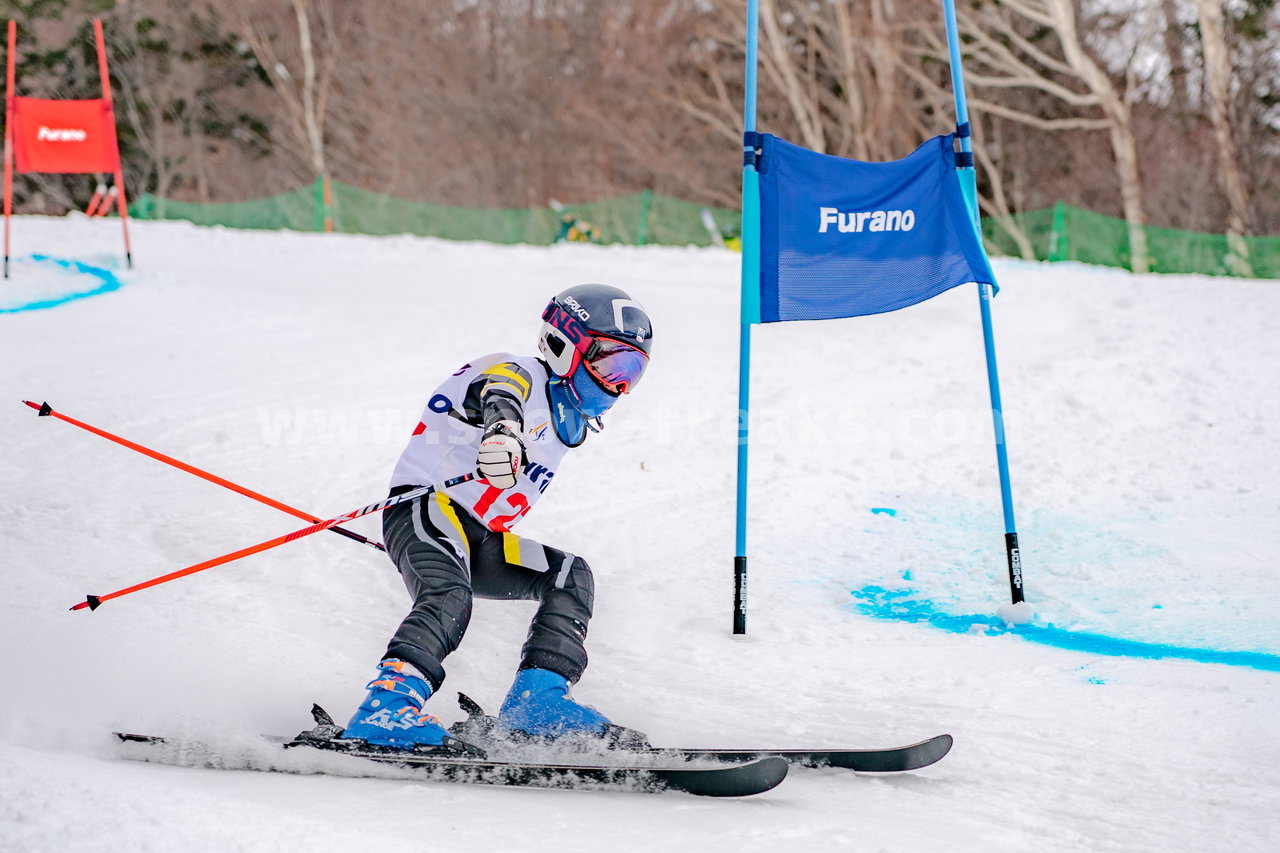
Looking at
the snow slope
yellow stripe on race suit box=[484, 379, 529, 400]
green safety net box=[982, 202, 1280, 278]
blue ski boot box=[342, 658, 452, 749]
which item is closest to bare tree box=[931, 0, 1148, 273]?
green safety net box=[982, 202, 1280, 278]

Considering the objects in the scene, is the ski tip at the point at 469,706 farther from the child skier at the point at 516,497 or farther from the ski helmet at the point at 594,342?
the ski helmet at the point at 594,342

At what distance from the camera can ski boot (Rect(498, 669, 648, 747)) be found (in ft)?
10.2

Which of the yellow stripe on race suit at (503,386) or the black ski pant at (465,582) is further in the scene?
the yellow stripe on race suit at (503,386)

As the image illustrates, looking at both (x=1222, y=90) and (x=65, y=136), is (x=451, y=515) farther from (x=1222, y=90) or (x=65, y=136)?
(x=1222, y=90)

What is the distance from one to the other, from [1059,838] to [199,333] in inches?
337

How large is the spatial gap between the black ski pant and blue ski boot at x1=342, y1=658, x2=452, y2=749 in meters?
0.05

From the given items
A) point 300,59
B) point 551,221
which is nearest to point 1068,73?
point 551,221

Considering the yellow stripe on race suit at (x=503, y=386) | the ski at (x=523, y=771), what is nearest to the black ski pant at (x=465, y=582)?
the ski at (x=523, y=771)

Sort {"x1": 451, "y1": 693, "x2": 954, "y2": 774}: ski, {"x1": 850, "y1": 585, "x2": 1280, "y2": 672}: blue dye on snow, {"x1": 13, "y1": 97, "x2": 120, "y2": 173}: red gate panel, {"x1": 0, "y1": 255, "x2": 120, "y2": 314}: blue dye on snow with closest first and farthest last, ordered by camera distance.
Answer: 1. {"x1": 451, "y1": 693, "x2": 954, "y2": 774}: ski
2. {"x1": 850, "y1": 585, "x2": 1280, "y2": 672}: blue dye on snow
3. {"x1": 0, "y1": 255, "x2": 120, "y2": 314}: blue dye on snow
4. {"x1": 13, "y1": 97, "x2": 120, "y2": 173}: red gate panel

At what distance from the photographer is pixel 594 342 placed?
Answer: 11.4ft

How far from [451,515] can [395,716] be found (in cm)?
68

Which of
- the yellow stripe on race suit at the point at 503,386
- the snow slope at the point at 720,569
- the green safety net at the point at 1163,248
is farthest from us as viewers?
the green safety net at the point at 1163,248

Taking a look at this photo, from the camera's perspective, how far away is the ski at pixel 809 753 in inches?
120

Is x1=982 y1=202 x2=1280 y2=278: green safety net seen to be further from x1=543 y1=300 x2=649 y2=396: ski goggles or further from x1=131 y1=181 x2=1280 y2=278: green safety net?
x1=543 y1=300 x2=649 y2=396: ski goggles
